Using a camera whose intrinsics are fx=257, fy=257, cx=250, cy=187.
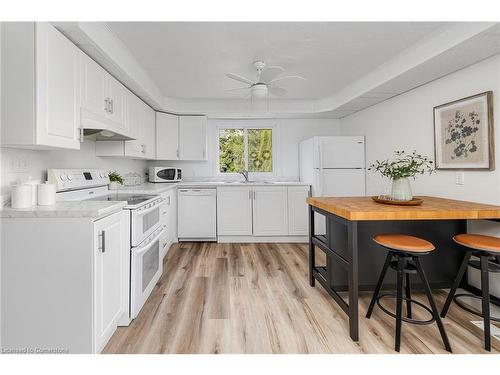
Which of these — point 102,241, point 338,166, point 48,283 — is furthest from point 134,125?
point 338,166

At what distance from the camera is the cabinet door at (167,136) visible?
166 inches

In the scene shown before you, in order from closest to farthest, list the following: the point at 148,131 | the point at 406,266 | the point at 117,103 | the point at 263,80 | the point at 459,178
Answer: the point at 406,266, the point at 459,178, the point at 117,103, the point at 263,80, the point at 148,131

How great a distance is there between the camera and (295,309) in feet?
6.98

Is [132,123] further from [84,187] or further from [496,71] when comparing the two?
[496,71]

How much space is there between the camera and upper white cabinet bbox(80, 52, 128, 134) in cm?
201

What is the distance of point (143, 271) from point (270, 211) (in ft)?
7.57

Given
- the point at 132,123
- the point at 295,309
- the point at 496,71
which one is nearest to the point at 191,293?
the point at 295,309

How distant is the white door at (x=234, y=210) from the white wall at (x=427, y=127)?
6.22ft

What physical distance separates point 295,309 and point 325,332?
0.35m

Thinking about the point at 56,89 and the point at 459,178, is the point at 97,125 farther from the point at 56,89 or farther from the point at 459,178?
the point at 459,178

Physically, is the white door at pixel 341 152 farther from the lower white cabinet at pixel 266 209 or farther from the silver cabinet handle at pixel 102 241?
the silver cabinet handle at pixel 102 241

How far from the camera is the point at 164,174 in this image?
167 inches

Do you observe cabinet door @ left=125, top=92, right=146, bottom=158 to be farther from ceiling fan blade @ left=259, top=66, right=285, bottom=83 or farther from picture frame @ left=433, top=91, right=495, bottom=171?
picture frame @ left=433, top=91, right=495, bottom=171

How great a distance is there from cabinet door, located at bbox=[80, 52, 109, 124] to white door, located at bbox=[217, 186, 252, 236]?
83.8 inches
